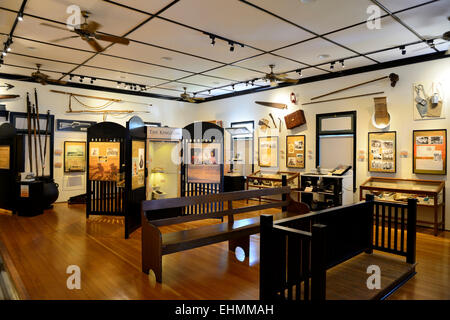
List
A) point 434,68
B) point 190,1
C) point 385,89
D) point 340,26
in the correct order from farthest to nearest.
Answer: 1. point 385,89
2. point 434,68
3. point 340,26
4. point 190,1

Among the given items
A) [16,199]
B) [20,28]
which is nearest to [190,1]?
[20,28]

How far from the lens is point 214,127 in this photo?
22.6ft

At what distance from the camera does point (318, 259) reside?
224cm

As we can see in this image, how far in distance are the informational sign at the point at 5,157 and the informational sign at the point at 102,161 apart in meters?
2.02

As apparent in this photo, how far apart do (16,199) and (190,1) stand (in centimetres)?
609

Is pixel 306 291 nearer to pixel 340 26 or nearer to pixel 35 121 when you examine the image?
pixel 340 26

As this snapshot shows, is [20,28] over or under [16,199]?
over

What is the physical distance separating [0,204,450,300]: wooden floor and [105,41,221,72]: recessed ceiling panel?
11.6 feet

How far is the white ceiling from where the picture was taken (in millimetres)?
4059

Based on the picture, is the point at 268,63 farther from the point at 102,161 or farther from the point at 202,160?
the point at 102,161

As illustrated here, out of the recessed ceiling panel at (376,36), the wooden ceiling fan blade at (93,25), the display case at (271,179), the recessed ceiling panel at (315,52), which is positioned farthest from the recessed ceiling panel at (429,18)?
the wooden ceiling fan blade at (93,25)

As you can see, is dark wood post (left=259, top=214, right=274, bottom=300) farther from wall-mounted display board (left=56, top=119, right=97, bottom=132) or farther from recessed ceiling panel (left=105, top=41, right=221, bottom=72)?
wall-mounted display board (left=56, top=119, right=97, bottom=132)
